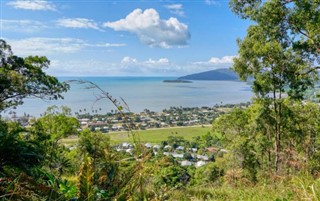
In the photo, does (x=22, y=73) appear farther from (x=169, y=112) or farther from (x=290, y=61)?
(x=169, y=112)

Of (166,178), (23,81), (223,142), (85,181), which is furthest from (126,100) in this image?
(223,142)

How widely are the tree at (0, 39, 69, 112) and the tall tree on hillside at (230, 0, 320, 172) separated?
6776 millimetres

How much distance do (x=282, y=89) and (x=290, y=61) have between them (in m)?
1.85

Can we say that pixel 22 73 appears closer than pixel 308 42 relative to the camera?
No

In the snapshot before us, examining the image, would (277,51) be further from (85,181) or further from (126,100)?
(85,181)

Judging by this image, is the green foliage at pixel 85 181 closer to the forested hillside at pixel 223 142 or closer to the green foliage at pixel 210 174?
the forested hillside at pixel 223 142

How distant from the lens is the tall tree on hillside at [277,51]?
730cm

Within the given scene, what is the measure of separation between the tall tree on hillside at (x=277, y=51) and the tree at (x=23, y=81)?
6.78 m

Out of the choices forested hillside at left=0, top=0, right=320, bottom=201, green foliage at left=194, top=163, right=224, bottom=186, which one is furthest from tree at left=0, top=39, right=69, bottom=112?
green foliage at left=194, top=163, right=224, bottom=186

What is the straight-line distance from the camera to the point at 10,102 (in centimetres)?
1180

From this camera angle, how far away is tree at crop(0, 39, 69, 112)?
10.9 metres

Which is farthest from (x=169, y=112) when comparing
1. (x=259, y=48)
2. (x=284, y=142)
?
(x=259, y=48)

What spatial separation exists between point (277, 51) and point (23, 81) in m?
8.98

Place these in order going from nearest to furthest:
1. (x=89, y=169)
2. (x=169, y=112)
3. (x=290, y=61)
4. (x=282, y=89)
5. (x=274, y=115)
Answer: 1. (x=89, y=169)
2. (x=290, y=61)
3. (x=282, y=89)
4. (x=274, y=115)
5. (x=169, y=112)
